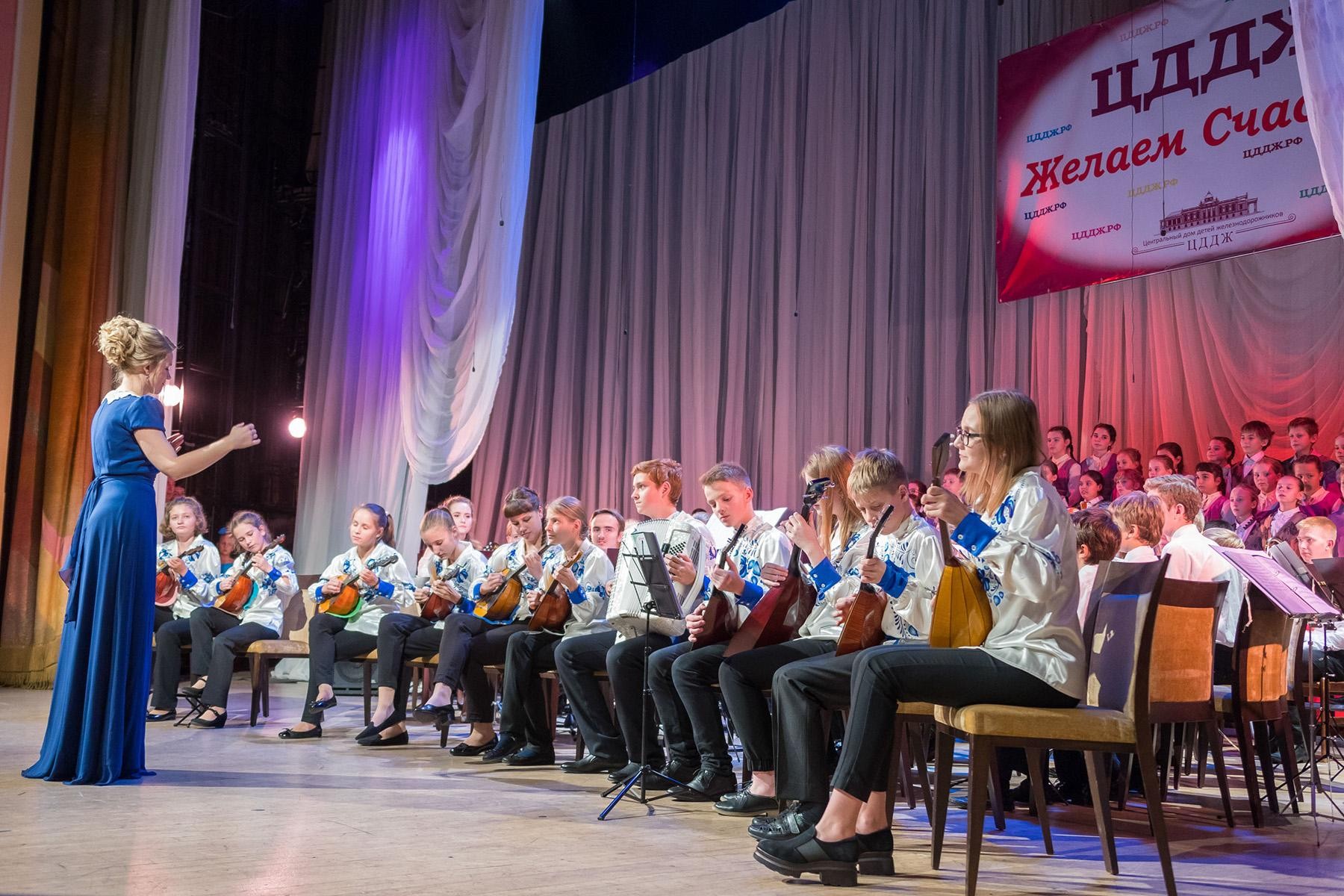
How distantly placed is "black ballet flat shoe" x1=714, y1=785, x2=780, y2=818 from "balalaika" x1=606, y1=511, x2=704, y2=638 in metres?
0.83

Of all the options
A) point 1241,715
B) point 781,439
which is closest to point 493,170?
point 781,439

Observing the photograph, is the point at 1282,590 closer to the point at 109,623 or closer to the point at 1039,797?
the point at 1039,797

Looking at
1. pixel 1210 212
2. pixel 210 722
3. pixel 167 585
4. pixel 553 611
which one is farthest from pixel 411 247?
pixel 1210 212

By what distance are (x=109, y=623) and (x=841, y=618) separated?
2.48 metres

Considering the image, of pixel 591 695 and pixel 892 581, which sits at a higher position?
pixel 892 581

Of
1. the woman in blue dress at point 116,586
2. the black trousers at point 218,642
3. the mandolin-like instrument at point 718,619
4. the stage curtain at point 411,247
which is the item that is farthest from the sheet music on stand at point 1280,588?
the stage curtain at point 411,247

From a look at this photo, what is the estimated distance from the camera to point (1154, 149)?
7.77 m

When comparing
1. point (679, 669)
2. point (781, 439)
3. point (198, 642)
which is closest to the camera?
point (679, 669)

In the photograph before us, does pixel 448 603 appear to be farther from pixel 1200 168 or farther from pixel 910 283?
pixel 1200 168

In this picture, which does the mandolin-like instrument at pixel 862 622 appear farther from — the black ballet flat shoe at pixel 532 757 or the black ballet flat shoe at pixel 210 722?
the black ballet flat shoe at pixel 210 722

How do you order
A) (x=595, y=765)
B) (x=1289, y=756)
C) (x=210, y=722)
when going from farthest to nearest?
(x=210, y=722), (x=595, y=765), (x=1289, y=756)

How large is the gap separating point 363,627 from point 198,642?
1018mm

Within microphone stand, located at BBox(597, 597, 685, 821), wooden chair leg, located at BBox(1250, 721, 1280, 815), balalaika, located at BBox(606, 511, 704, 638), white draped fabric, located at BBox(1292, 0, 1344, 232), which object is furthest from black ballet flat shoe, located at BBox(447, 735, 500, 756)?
white draped fabric, located at BBox(1292, 0, 1344, 232)

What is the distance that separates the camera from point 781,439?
9625 millimetres
